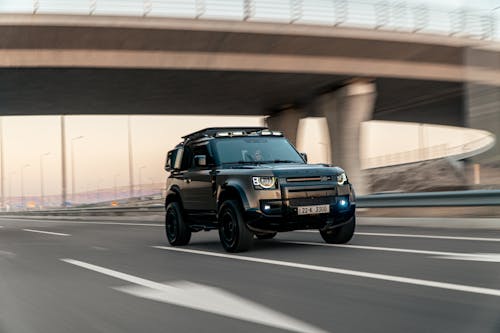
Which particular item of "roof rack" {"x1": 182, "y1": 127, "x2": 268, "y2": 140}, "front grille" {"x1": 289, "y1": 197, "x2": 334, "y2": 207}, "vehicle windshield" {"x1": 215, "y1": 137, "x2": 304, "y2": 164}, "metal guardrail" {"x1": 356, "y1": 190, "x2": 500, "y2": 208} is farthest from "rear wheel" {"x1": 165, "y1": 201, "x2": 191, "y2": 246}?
"metal guardrail" {"x1": 356, "y1": 190, "x2": 500, "y2": 208}

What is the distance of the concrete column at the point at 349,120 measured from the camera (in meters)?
29.1

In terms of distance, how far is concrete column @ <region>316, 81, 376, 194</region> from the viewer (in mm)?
29078

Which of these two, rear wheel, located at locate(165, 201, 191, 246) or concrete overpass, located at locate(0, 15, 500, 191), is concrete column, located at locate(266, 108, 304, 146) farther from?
rear wheel, located at locate(165, 201, 191, 246)

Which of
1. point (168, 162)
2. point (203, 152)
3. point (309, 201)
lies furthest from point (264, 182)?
point (168, 162)

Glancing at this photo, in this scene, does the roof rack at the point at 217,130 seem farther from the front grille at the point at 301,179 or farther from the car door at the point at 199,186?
the front grille at the point at 301,179

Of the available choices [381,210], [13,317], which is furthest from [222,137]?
[381,210]

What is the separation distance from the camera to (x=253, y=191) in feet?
30.5

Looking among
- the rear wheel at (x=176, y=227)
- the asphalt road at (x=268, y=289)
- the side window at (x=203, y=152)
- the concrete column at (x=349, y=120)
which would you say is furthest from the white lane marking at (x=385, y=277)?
the concrete column at (x=349, y=120)

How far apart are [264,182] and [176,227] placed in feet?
9.30

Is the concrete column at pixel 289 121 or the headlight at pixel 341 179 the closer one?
the headlight at pixel 341 179

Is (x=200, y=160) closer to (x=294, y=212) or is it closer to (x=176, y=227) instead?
(x=176, y=227)

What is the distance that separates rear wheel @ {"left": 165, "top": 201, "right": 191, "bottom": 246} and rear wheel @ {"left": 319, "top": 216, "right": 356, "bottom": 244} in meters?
2.55

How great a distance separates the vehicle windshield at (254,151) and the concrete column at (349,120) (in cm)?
1868

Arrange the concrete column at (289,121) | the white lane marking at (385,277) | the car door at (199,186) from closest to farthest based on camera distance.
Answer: the white lane marking at (385,277), the car door at (199,186), the concrete column at (289,121)
